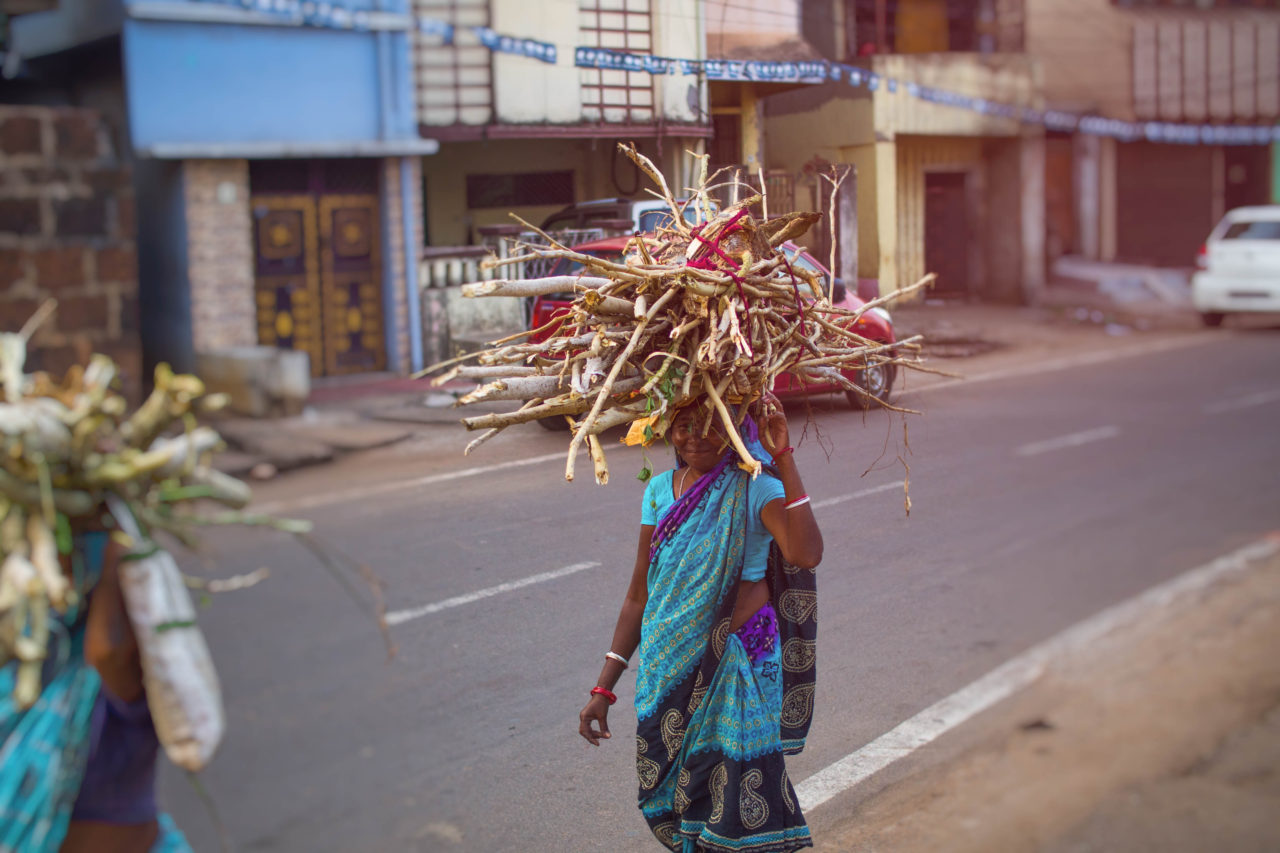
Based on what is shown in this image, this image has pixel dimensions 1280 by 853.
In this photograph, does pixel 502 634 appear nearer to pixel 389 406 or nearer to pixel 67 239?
pixel 389 406

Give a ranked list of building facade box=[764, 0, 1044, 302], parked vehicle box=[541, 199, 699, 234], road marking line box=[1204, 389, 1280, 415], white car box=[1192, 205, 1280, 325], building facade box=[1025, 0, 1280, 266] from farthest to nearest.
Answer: building facade box=[1025, 0, 1280, 266]
white car box=[1192, 205, 1280, 325]
road marking line box=[1204, 389, 1280, 415]
building facade box=[764, 0, 1044, 302]
parked vehicle box=[541, 199, 699, 234]

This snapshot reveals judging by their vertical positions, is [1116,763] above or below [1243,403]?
below

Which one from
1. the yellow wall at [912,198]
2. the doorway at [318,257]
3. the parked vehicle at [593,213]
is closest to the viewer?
the parked vehicle at [593,213]

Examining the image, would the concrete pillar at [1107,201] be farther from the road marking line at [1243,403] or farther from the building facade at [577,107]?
the building facade at [577,107]

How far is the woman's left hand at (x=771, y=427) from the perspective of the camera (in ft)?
9.38

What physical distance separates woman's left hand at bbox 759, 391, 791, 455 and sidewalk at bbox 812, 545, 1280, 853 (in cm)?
177

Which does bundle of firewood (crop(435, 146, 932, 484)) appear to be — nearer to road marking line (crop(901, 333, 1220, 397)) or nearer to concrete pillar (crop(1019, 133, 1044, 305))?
road marking line (crop(901, 333, 1220, 397))

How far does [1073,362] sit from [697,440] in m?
10.8

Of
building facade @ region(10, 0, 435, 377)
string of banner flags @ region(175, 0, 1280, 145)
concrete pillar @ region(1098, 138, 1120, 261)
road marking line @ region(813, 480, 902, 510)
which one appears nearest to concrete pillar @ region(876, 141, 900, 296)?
string of banner flags @ region(175, 0, 1280, 145)

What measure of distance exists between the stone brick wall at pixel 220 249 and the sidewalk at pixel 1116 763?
543 cm

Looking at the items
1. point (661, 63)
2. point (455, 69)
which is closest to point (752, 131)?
point (661, 63)

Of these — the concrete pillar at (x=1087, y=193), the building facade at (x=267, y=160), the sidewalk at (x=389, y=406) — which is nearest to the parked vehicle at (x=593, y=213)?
the sidewalk at (x=389, y=406)

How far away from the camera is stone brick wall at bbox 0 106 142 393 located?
5.66 metres

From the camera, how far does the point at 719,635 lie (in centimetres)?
291
